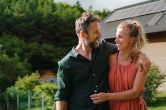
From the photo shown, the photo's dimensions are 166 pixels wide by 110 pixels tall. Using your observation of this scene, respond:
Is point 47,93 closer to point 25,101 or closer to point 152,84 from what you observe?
point 25,101

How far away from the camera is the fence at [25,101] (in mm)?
18438

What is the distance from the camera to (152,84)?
15977 millimetres

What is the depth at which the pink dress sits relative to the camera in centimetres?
417

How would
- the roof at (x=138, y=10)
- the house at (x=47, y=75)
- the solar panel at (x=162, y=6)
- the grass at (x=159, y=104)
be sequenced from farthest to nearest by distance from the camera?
the house at (x=47, y=75) < the roof at (x=138, y=10) < the solar panel at (x=162, y=6) < the grass at (x=159, y=104)

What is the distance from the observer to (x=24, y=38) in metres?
50.0

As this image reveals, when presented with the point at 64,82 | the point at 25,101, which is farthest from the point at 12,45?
the point at 64,82

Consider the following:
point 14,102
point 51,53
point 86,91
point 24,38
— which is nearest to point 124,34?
point 86,91

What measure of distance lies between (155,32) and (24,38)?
93.5 feet

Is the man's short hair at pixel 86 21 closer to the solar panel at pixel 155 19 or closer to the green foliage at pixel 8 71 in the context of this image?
the solar panel at pixel 155 19

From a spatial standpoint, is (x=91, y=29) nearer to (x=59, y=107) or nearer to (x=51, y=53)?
(x=59, y=107)

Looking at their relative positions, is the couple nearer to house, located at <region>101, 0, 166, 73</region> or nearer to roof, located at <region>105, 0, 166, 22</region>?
house, located at <region>101, 0, 166, 73</region>

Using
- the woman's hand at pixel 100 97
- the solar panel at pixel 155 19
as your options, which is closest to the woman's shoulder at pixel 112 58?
the woman's hand at pixel 100 97

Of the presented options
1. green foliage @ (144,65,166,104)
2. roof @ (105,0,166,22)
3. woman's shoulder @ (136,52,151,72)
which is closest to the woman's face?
woman's shoulder @ (136,52,151,72)

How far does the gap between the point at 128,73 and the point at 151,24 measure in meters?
19.6
